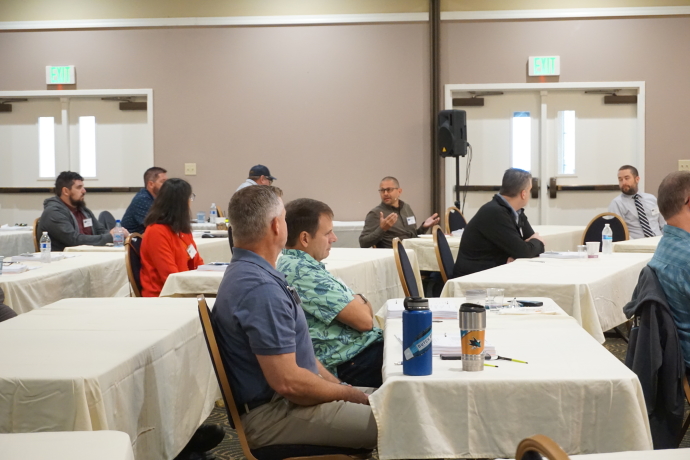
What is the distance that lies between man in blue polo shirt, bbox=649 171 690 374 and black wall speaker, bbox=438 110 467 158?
5801mm

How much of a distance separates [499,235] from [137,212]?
3.44 m

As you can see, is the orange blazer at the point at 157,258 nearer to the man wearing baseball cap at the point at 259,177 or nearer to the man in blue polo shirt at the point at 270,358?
the man in blue polo shirt at the point at 270,358

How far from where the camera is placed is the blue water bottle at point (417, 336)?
1962 millimetres

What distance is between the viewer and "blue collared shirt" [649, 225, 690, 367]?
273cm

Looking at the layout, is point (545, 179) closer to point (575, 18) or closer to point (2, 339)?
point (575, 18)

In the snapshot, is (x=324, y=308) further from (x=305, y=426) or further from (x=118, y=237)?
(x=118, y=237)

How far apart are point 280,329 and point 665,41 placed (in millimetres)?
8519

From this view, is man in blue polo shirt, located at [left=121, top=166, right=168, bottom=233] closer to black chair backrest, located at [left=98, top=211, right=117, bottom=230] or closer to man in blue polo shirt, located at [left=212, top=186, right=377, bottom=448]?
black chair backrest, located at [left=98, top=211, right=117, bottom=230]

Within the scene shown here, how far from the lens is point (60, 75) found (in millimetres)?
9602

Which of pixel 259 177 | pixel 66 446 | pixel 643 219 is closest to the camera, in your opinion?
pixel 66 446

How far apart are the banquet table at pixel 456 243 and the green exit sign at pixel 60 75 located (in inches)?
203

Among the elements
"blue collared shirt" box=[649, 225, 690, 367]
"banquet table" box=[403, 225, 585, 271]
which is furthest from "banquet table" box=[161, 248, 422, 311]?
"blue collared shirt" box=[649, 225, 690, 367]

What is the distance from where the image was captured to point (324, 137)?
9.49 metres

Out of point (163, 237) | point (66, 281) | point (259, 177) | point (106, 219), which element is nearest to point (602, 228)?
point (259, 177)
